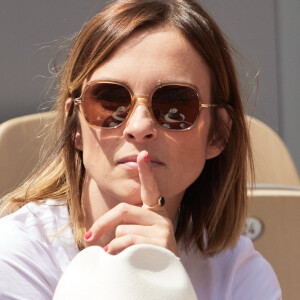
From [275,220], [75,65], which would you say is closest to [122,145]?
[75,65]

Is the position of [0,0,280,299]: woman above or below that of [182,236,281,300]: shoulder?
above

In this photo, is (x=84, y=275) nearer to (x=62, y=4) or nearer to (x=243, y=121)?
(x=243, y=121)

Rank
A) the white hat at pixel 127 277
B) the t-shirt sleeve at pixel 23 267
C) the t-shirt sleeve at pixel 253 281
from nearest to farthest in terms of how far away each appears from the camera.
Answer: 1. the white hat at pixel 127 277
2. the t-shirt sleeve at pixel 23 267
3. the t-shirt sleeve at pixel 253 281

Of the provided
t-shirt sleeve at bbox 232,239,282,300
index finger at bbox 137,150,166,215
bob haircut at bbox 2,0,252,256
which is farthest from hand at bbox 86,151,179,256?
t-shirt sleeve at bbox 232,239,282,300

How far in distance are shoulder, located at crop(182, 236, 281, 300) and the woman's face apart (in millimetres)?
223

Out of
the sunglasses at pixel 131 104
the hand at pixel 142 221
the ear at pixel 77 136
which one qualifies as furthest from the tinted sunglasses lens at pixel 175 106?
the ear at pixel 77 136

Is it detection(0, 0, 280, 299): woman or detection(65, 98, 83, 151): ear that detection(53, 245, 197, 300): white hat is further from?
detection(65, 98, 83, 151): ear

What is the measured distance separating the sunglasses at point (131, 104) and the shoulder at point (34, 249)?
0.23 m

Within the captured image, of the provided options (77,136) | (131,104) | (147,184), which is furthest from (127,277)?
(77,136)

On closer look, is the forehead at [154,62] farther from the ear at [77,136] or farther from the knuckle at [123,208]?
the knuckle at [123,208]

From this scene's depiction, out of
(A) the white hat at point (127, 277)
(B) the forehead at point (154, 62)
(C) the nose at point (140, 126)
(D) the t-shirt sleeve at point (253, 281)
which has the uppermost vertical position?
(B) the forehead at point (154, 62)

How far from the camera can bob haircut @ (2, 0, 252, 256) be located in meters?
1.36

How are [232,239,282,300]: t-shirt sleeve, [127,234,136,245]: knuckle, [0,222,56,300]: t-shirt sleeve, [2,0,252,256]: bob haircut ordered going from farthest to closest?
[232,239,282,300]: t-shirt sleeve
[2,0,252,256]: bob haircut
[0,222,56,300]: t-shirt sleeve
[127,234,136,245]: knuckle

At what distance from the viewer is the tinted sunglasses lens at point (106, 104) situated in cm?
125
